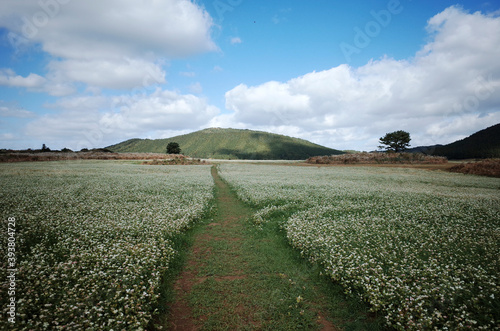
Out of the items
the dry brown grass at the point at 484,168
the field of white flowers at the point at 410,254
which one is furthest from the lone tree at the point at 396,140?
the field of white flowers at the point at 410,254

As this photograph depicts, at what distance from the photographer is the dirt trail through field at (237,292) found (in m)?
6.91

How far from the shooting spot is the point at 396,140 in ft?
392

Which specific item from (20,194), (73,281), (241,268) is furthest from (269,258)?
(20,194)

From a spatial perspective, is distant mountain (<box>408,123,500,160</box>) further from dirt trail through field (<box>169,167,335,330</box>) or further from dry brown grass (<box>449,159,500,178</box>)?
dirt trail through field (<box>169,167,335,330</box>)

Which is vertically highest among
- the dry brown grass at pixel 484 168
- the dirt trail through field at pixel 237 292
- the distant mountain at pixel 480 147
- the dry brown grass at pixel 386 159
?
the distant mountain at pixel 480 147

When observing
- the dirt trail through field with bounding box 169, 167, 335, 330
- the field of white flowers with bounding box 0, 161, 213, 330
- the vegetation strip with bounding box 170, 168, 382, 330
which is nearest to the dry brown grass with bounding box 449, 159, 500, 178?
the vegetation strip with bounding box 170, 168, 382, 330

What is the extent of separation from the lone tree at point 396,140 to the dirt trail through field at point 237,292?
13191 centimetres

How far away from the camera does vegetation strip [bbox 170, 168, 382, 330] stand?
6965mm

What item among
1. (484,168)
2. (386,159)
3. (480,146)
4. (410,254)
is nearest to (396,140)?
(386,159)

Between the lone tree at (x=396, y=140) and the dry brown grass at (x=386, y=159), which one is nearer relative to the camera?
the dry brown grass at (x=386, y=159)

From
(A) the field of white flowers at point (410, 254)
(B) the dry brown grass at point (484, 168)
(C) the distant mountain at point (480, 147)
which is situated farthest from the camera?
(C) the distant mountain at point (480, 147)

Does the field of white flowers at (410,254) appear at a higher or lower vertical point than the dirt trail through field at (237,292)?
higher

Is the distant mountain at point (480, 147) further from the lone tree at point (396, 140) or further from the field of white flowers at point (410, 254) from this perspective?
the field of white flowers at point (410, 254)

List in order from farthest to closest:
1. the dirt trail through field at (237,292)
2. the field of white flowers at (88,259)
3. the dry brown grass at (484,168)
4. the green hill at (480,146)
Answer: the green hill at (480,146), the dry brown grass at (484,168), the dirt trail through field at (237,292), the field of white flowers at (88,259)
